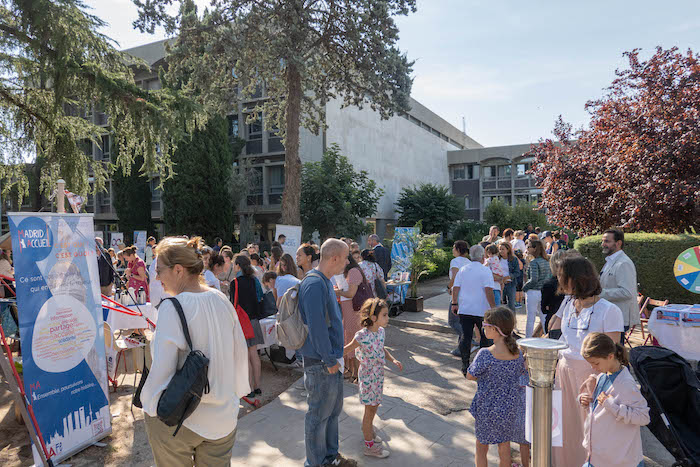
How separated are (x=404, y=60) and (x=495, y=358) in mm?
13404

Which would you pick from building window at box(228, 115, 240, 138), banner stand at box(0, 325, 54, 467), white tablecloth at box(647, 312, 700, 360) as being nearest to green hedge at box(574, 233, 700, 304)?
white tablecloth at box(647, 312, 700, 360)

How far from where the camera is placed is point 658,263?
29.5 feet

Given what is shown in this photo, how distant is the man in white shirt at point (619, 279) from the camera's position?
454 cm

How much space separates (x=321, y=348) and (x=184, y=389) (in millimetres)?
1342

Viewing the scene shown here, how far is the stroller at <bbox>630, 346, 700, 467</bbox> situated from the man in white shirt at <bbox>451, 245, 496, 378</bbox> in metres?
2.19

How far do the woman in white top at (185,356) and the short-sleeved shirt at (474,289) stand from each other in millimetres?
3969

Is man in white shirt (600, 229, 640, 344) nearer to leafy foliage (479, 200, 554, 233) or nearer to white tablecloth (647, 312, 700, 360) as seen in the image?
white tablecloth (647, 312, 700, 360)

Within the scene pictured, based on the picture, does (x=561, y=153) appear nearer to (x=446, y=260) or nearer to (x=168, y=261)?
(x=446, y=260)

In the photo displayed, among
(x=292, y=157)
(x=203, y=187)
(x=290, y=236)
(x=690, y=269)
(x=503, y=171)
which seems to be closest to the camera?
(x=690, y=269)

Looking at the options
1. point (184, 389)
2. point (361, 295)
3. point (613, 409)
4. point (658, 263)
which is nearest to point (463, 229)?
point (658, 263)

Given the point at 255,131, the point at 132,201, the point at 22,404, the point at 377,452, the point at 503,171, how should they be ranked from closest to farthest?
the point at 22,404 < the point at 377,452 < the point at 255,131 < the point at 132,201 < the point at 503,171

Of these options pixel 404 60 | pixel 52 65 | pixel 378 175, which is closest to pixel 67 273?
pixel 52 65

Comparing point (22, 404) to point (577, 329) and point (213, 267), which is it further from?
point (577, 329)

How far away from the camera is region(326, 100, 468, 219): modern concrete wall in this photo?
25.2 metres
